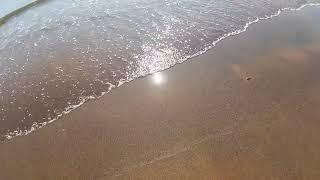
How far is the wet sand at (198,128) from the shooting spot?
A: 5805mm

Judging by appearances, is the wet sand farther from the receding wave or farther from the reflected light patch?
the receding wave

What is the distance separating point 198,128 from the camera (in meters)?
6.57

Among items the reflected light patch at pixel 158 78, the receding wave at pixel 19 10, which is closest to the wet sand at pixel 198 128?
the reflected light patch at pixel 158 78

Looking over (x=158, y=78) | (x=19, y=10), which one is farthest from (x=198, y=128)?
(x=19, y=10)

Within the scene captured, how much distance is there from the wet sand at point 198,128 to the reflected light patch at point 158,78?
0.07 ft

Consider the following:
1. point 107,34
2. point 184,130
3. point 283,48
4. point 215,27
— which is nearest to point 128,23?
point 107,34

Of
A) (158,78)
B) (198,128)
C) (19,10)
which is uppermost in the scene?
(19,10)

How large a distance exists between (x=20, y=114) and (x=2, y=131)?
56 cm

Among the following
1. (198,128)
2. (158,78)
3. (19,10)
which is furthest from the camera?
(19,10)

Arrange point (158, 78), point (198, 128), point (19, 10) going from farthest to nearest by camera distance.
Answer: point (19, 10)
point (158, 78)
point (198, 128)

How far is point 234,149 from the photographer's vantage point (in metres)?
6.04

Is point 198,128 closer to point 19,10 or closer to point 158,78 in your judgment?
point 158,78

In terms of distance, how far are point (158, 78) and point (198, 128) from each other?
1.92 metres

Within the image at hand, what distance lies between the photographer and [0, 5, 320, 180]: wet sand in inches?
229
